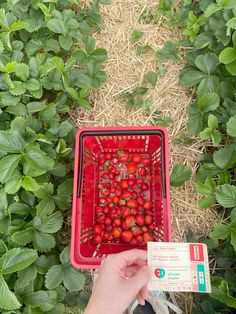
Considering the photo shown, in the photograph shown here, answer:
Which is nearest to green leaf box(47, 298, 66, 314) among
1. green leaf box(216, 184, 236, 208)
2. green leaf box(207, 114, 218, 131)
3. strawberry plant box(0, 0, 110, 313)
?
strawberry plant box(0, 0, 110, 313)

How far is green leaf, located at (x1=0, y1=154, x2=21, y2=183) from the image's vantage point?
4.51 feet

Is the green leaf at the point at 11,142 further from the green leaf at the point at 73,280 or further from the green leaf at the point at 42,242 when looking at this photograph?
the green leaf at the point at 73,280

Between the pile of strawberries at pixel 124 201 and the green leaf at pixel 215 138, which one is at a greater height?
the green leaf at pixel 215 138

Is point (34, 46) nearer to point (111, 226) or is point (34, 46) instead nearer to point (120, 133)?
point (120, 133)

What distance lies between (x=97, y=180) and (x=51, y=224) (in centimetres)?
41

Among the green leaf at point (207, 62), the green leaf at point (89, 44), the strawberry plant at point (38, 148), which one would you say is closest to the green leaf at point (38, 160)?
the strawberry plant at point (38, 148)

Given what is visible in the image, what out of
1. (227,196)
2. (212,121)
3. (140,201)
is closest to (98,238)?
(140,201)

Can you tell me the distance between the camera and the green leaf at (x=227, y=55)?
158 centimetres

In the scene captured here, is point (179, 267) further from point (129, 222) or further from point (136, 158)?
point (136, 158)

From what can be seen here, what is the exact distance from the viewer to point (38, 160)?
4.61ft

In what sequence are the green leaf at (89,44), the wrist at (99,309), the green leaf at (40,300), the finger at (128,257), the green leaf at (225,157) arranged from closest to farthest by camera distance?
the wrist at (99,309), the finger at (128,257), the green leaf at (40,300), the green leaf at (225,157), the green leaf at (89,44)

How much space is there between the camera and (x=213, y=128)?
62.3 inches

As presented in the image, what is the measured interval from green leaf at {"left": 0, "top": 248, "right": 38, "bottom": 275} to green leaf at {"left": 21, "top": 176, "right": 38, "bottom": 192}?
0.24m

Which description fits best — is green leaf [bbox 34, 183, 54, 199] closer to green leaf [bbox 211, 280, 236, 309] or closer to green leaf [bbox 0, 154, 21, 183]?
green leaf [bbox 0, 154, 21, 183]
